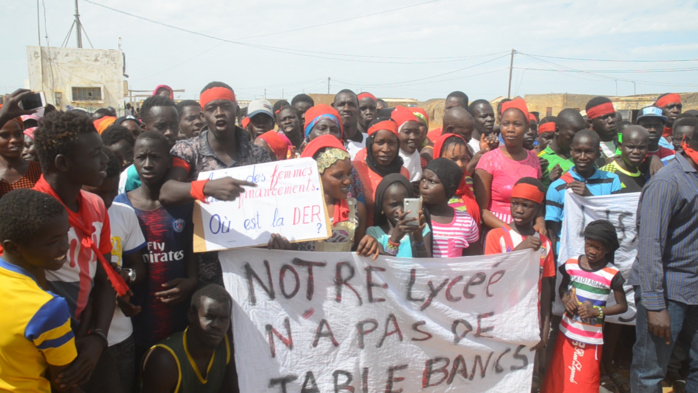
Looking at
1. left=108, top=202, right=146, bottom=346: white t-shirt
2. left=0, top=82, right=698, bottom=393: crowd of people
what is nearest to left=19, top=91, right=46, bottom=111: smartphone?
left=0, top=82, right=698, bottom=393: crowd of people

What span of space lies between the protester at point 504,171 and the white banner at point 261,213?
1.88m

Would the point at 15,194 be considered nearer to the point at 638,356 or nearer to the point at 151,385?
the point at 151,385

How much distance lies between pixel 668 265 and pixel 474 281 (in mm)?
1500

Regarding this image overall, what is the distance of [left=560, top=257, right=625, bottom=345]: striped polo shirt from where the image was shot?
3.78m

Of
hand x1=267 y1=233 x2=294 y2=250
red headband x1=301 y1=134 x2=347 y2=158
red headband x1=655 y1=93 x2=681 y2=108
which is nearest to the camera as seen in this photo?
hand x1=267 y1=233 x2=294 y2=250

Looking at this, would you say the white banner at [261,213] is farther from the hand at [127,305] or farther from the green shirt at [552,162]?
the green shirt at [552,162]

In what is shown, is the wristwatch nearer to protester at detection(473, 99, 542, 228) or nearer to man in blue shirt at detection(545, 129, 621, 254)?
protester at detection(473, 99, 542, 228)

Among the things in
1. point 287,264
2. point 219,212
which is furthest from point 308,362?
point 219,212

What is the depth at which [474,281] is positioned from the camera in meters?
3.60

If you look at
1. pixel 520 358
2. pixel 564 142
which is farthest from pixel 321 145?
pixel 564 142

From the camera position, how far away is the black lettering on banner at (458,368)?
363 centimetres

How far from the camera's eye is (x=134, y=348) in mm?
3119

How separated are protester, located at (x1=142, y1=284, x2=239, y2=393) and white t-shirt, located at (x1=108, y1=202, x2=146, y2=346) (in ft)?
0.78

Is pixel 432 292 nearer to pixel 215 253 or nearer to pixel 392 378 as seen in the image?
pixel 392 378
